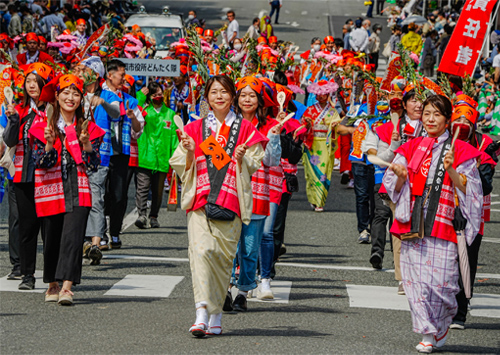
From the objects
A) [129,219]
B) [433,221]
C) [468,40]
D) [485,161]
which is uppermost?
[468,40]

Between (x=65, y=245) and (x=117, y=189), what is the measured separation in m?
3.31

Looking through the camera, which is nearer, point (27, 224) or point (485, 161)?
point (485, 161)

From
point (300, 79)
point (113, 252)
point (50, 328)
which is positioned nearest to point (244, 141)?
point (50, 328)

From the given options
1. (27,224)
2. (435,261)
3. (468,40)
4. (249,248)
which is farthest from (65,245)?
(468,40)

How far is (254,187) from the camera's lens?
7762 mm

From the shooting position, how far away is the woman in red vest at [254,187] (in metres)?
7.48

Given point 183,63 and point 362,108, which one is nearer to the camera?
point 362,108

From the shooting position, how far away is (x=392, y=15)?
4459 centimetres

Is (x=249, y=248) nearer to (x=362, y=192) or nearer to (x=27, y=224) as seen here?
(x=27, y=224)

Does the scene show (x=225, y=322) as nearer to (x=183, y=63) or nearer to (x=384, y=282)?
(x=384, y=282)

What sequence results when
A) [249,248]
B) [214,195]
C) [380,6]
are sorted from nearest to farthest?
[214,195] < [249,248] < [380,6]

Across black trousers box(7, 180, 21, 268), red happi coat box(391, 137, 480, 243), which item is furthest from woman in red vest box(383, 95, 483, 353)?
black trousers box(7, 180, 21, 268)

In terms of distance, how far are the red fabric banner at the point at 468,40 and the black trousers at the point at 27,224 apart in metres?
4.00

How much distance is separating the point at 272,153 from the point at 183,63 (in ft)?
26.9
